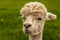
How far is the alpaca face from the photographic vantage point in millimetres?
4371

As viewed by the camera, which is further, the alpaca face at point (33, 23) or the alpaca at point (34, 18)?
the alpaca at point (34, 18)

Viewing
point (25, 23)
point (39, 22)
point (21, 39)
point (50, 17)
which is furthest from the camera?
point (21, 39)

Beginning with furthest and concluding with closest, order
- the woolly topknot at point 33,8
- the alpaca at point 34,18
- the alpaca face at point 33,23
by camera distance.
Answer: the woolly topknot at point 33,8 < the alpaca at point 34,18 < the alpaca face at point 33,23

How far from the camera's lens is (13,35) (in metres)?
8.25

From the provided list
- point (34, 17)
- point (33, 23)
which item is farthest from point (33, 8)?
point (33, 23)

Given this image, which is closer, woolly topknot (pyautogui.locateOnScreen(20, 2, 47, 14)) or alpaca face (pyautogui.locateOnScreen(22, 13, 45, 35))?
alpaca face (pyautogui.locateOnScreen(22, 13, 45, 35))

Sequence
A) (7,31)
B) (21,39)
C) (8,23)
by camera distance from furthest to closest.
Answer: (8,23)
(7,31)
(21,39)

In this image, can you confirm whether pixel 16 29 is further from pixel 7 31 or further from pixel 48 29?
pixel 48 29

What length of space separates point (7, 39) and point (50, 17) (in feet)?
9.60

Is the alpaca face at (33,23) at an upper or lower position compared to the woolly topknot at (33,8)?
lower

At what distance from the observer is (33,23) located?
453 cm

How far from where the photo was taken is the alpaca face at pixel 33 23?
4.37 metres

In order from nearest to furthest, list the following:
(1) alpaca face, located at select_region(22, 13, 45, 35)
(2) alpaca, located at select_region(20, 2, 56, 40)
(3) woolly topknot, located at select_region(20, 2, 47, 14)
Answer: (1) alpaca face, located at select_region(22, 13, 45, 35) → (2) alpaca, located at select_region(20, 2, 56, 40) → (3) woolly topknot, located at select_region(20, 2, 47, 14)

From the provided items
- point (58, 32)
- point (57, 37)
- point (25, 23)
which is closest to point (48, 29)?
point (58, 32)
